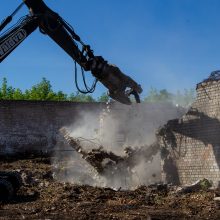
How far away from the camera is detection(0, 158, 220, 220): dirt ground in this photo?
9.69 metres

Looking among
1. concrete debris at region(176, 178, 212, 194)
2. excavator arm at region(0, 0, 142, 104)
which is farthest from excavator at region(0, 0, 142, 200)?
concrete debris at region(176, 178, 212, 194)

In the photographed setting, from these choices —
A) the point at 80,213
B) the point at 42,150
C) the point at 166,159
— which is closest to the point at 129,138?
the point at 166,159

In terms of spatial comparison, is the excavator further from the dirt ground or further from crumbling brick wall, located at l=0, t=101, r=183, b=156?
crumbling brick wall, located at l=0, t=101, r=183, b=156

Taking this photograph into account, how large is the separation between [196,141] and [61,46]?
4.74 meters

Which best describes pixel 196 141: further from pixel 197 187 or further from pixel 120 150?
pixel 120 150

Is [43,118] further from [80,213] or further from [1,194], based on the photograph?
[80,213]

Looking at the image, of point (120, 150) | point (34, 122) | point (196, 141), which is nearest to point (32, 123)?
point (34, 122)

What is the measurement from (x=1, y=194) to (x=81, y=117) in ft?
55.4

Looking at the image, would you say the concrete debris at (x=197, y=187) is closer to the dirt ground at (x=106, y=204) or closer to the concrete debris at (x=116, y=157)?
the dirt ground at (x=106, y=204)

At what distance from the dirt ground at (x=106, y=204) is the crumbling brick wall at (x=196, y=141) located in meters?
1.43

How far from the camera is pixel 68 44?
1329 cm

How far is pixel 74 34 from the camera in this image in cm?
1311

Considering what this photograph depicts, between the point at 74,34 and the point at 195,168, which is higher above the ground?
the point at 74,34

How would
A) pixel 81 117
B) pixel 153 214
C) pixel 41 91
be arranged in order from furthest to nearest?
pixel 41 91
pixel 81 117
pixel 153 214
